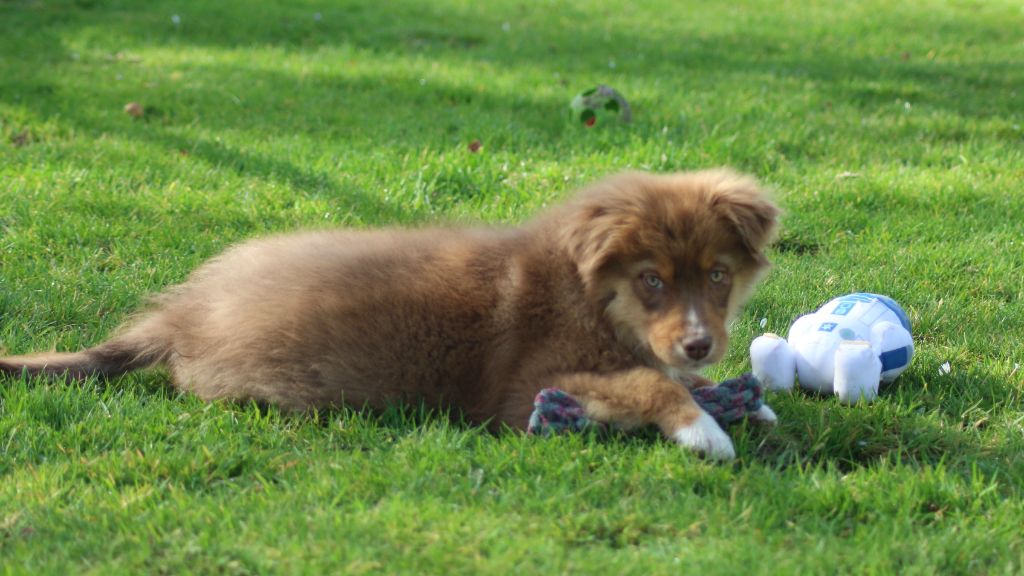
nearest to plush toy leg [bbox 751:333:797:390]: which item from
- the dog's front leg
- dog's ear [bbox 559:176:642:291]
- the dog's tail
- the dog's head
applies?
the dog's head

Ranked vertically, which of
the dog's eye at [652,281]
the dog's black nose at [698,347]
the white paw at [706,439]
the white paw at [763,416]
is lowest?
the white paw at [763,416]

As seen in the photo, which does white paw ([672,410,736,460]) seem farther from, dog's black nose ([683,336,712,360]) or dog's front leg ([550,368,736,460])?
dog's black nose ([683,336,712,360])

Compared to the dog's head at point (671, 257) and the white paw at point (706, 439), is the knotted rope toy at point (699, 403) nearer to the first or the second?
the dog's head at point (671, 257)

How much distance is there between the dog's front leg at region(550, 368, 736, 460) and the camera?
4102 millimetres

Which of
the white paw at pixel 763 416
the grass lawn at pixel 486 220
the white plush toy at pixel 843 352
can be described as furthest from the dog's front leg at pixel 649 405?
the white plush toy at pixel 843 352

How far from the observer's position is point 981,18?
16.2 metres

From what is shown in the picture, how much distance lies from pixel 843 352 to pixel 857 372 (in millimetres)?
100

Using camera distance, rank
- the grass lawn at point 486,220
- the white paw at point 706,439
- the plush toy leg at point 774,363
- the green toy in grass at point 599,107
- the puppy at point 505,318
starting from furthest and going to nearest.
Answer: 1. the green toy in grass at point 599,107
2. the plush toy leg at point 774,363
3. the puppy at point 505,318
4. the white paw at point 706,439
5. the grass lawn at point 486,220

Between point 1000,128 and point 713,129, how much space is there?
2533 mm

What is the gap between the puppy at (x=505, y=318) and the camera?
14.3ft

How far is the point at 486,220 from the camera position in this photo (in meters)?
7.06

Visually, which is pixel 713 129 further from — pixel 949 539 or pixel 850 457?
pixel 949 539

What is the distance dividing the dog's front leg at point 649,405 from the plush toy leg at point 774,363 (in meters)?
0.72

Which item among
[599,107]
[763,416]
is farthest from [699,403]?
[599,107]
